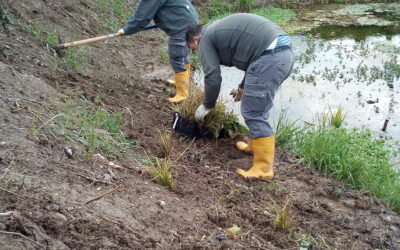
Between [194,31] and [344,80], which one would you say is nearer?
[194,31]

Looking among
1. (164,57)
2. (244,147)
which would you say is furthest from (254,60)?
(164,57)

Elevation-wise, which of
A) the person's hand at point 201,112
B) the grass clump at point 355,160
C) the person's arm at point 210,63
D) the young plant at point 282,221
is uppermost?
the person's arm at point 210,63

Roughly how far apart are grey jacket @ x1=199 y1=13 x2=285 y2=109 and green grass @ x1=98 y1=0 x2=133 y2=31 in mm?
3852

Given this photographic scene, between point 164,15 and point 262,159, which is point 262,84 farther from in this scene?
point 164,15

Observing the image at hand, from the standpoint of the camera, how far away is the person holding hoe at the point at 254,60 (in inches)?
144

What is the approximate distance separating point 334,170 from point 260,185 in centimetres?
91

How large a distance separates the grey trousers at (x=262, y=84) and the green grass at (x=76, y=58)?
2335 mm

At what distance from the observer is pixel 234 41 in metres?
3.75

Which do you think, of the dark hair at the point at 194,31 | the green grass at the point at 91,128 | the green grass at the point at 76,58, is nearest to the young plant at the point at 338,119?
the dark hair at the point at 194,31

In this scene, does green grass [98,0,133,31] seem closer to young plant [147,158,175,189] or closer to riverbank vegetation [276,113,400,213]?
riverbank vegetation [276,113,400,213]

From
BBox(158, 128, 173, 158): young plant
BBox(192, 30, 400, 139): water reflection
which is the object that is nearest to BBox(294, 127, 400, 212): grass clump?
BBox(192, 30, 400, 139): water reflection

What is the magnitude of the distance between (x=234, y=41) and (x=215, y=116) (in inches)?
36.0

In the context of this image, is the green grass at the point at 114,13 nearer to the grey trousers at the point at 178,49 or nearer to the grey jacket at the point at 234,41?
the grey trousers at the point at 178,49

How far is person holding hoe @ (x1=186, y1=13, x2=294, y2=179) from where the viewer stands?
144 inches
